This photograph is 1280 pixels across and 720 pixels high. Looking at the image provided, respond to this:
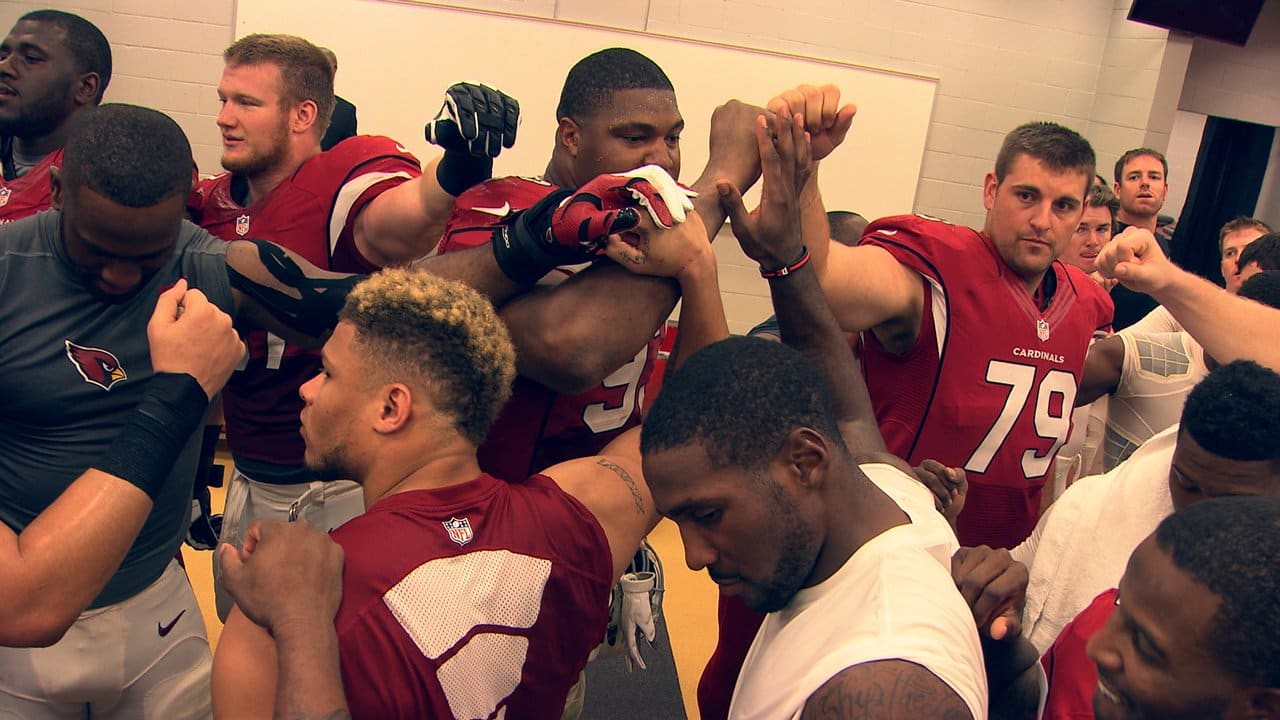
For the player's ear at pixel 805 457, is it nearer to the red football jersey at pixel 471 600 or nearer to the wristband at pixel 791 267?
the red football jersey at pixel 471 600

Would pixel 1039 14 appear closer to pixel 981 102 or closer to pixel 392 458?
pixel 981 102

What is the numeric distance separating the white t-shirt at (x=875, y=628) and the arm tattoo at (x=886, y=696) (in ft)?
0.05

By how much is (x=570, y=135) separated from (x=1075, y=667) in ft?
4.84

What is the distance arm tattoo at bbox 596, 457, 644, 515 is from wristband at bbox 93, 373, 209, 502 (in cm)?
70

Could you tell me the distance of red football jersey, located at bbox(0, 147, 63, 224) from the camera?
2.76m

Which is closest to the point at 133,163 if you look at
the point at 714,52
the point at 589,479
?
the point at 589,479

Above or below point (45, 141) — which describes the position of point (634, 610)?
below

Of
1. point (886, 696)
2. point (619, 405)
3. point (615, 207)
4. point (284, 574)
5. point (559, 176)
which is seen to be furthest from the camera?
point (559, 176)

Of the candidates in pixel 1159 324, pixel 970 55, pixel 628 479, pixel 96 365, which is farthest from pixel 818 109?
pixel 970 55

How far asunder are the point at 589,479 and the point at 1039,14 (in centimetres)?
615

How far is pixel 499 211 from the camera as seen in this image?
194 cm

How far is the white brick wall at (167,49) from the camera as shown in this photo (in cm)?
550

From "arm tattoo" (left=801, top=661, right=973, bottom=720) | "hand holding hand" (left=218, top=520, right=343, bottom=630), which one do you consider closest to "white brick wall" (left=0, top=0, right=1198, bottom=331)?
"hand holding hand" (left=218, top=520, right=343, bottom=630)

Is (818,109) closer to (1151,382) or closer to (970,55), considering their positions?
(1151,382)
